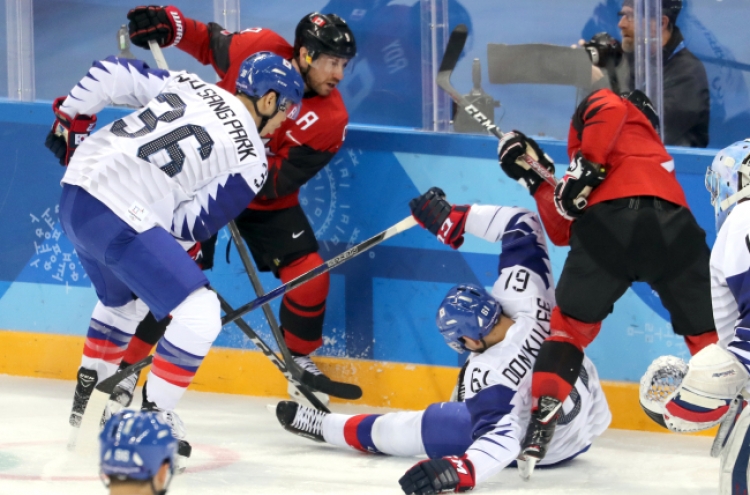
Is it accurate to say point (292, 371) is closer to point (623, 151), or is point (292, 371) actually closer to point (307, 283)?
point (307, 283)

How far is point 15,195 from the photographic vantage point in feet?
16.2

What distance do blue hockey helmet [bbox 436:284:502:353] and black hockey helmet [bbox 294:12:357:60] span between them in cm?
113

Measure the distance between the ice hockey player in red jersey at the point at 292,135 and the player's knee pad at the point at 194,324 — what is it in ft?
3.71

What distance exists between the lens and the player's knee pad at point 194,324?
124 inches

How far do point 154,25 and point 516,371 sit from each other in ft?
6.24

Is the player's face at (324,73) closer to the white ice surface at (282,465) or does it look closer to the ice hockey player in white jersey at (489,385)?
the ice hockey player in white jersey at (489,385)

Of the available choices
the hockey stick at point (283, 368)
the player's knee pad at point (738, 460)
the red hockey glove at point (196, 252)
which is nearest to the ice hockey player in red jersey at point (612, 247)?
the player's knee pad at point (738, 460)

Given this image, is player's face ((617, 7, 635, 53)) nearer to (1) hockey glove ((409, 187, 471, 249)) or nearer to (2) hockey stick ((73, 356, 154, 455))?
(1) hockey glove ((409, 187, 471, 249))

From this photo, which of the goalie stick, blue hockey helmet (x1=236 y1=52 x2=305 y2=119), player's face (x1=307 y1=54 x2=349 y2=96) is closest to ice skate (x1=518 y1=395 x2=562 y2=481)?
the goalie stick

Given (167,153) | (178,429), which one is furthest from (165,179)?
(178,429)

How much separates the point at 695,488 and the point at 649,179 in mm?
892

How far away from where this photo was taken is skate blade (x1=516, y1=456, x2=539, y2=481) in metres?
3.33

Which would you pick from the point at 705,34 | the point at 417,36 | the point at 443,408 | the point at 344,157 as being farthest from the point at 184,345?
the point at 705,34

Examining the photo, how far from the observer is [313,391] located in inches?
171
